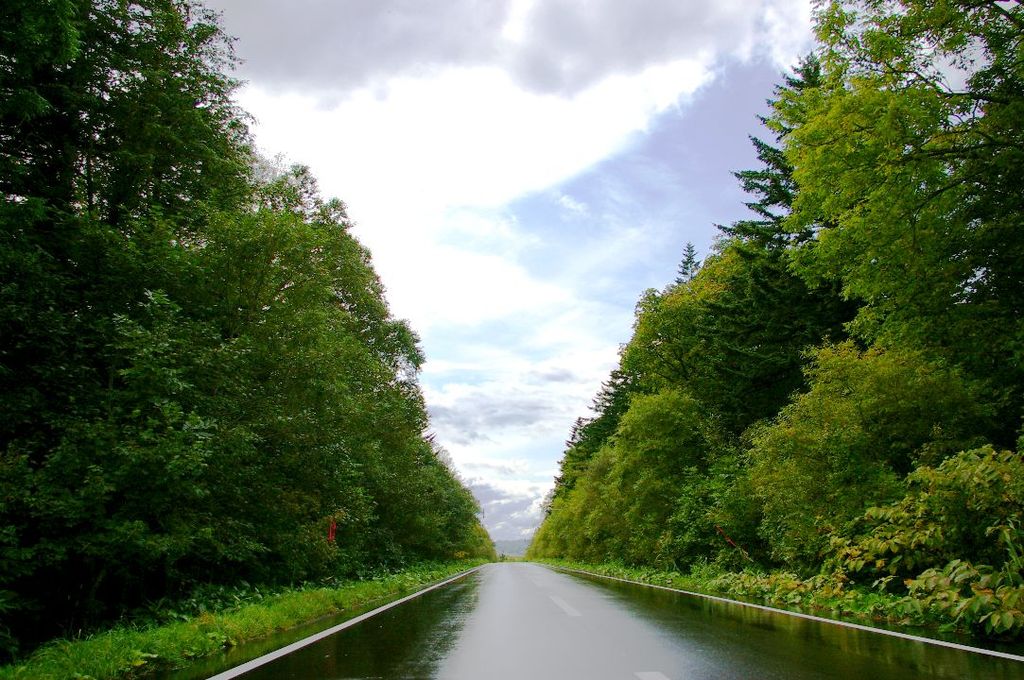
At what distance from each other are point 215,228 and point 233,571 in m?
8.39

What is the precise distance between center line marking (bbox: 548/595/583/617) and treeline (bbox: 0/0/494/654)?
5.71 metres

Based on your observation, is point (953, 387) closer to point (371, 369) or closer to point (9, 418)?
point (371, 369)

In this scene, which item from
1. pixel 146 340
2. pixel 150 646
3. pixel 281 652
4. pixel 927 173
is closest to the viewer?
pixel 150 646

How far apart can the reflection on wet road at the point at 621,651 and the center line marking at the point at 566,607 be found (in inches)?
2.2

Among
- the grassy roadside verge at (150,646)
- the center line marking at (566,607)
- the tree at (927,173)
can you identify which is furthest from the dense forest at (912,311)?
the grassy roadside verge at (150,646)

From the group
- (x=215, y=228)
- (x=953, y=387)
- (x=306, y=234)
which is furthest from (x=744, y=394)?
(x=215, y=228)

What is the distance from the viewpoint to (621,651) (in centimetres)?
636

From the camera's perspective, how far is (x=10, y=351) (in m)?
10.1

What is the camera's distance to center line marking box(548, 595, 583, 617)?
10.1 meters

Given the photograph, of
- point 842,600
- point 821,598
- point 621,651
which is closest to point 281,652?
point 621,651

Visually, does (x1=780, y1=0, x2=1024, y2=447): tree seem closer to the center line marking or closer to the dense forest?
the dense forest

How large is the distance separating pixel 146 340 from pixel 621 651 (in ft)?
25.9

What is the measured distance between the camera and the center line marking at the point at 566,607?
10.1 meters

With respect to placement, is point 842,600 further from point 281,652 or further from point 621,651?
point 281,652
